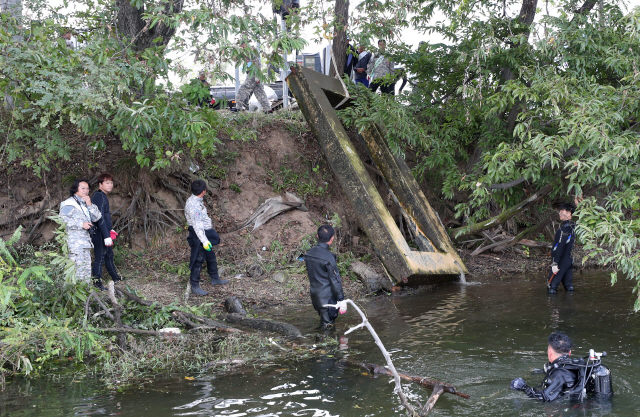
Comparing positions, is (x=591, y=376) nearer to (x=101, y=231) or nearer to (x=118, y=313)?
(x=118, y=313)

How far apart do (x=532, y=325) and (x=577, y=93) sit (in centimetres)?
333

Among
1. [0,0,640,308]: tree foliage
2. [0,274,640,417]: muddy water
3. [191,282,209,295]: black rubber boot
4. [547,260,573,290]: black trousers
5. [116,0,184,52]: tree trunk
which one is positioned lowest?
[0,274,640,417]: muddy water

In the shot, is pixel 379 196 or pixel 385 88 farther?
pixel 385 88

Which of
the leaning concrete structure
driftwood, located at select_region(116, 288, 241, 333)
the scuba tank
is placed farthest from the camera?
the leaning concrete structure

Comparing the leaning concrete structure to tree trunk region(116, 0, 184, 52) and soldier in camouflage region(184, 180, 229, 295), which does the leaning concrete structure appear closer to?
tree trunk region(116, 0, 184, 52)

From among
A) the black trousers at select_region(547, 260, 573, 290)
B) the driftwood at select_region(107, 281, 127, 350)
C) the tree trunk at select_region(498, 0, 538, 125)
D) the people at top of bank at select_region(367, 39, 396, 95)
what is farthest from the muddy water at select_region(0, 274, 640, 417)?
the people at top of bank at select_region(367, 39, 396, 95)

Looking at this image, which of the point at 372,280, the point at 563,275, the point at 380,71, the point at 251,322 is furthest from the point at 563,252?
the point at 380,71

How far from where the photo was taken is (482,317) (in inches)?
309

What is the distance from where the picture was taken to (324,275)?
7.24 m

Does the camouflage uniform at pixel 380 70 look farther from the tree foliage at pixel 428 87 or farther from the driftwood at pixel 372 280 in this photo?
the driftwood at pixel 372 280

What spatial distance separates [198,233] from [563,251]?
20.1 feet

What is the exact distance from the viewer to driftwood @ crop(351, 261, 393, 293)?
9.87 m

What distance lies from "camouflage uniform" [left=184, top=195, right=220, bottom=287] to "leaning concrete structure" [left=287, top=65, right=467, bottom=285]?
9.46 ft

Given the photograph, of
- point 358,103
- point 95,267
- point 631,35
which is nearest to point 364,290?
point 358,103
